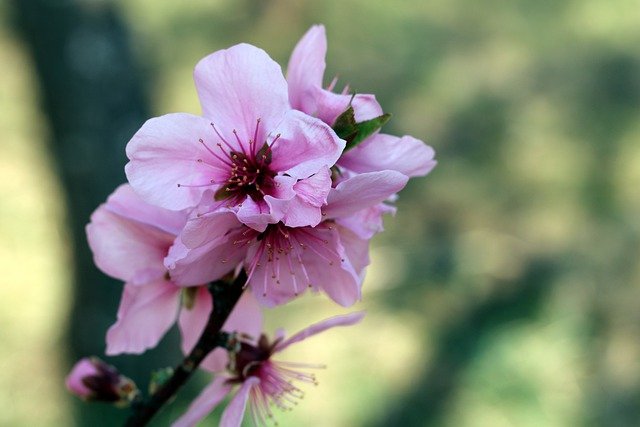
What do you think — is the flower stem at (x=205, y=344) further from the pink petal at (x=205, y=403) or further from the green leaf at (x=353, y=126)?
the green leaf at (x=353, y=126)

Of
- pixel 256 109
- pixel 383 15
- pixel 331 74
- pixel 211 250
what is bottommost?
pixel 211 250

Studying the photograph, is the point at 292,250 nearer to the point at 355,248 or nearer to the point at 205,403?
the point at 355,248

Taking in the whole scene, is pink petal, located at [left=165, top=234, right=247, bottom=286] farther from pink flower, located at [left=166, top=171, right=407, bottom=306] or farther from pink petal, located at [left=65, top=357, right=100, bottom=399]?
pink petal, located at [left=65, top=357, right=100, bottom=399]

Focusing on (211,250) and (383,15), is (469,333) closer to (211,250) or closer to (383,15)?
(383,15)

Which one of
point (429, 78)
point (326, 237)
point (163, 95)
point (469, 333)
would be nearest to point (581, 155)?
point (429, 78)

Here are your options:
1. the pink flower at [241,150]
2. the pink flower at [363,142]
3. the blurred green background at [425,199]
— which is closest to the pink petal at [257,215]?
the pink flower at [241,150]

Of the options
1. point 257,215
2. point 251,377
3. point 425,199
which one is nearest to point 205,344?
point 251,377

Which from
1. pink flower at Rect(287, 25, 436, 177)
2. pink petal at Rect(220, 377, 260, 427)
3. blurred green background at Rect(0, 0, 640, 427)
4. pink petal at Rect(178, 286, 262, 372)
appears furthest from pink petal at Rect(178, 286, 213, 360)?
blurred green background at Rect(0, 0, 640, 427)
